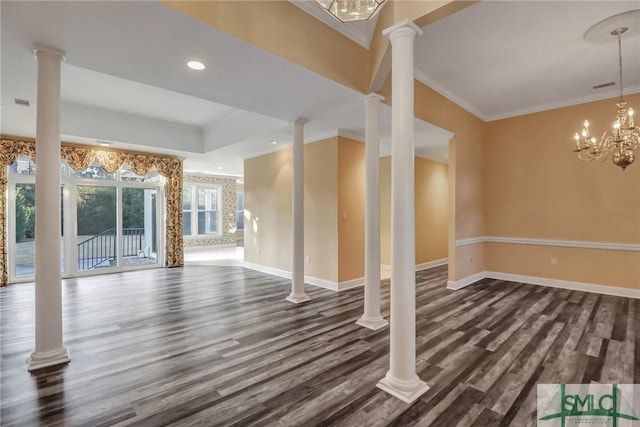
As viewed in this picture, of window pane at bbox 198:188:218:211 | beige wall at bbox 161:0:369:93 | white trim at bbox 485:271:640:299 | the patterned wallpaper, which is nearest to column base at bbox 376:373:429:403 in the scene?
beige wall at bbox 161:0:369:93

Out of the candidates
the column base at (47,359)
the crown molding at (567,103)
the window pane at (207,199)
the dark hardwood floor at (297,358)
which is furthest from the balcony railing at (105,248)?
the crown molding at (567,103)

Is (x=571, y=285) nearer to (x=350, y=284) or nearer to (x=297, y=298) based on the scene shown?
(x=350, y=284)

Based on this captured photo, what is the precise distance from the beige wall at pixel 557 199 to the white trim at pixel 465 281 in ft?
1.06

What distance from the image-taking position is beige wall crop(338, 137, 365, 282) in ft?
17.0

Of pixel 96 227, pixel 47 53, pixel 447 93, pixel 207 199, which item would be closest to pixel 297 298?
pixel 47 53

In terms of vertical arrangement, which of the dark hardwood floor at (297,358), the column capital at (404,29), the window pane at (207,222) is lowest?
the dark hardwood floor at (297,358)

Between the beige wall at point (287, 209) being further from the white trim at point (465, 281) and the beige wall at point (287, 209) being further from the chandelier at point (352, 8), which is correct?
the chandelier at point (352, 8)

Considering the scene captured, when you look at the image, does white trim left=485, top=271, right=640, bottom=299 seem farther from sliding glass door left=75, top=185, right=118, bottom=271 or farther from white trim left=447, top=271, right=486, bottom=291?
sliding glass door left=75, top=185, right=118, bottom=271

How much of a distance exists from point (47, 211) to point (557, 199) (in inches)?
285

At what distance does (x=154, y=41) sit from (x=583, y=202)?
21.5 feet

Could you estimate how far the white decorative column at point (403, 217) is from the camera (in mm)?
2207

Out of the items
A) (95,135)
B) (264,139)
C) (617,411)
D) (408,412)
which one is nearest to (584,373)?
(617,411)

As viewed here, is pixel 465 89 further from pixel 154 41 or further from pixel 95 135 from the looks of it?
pixel 95 135

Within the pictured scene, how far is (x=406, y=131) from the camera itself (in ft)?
7.22
